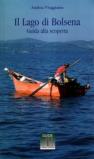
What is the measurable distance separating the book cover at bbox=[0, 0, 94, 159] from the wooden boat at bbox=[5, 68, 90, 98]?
0.62 ft

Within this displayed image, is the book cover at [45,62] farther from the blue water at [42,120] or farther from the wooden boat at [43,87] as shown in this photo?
the wooden boat at [43,87]

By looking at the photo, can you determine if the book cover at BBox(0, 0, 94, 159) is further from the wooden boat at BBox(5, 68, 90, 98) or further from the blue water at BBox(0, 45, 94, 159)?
the wooden boat at BBox(5, 68, 90, 98)

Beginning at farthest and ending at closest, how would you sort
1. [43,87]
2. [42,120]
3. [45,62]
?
[43,87]
[42,120]
[45,62]

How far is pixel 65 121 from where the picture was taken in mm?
5512

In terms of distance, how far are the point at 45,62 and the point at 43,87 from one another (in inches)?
38.8

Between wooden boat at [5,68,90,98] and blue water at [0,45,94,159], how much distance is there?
10 centimetres

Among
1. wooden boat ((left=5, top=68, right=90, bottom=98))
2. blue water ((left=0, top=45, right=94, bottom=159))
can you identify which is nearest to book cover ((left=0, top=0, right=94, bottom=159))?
blue water ((left=0, top=45, right=94, bottom=159))

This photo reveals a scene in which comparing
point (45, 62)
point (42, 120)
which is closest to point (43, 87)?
point (42, 120)

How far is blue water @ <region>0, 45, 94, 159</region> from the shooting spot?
5.21 metres

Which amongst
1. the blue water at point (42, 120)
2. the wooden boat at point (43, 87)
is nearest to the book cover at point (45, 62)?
the blue water at point (42, 120)

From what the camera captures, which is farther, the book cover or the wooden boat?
the wooden boat

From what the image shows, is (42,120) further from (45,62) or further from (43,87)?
(43,87)

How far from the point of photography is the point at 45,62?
5195 mm

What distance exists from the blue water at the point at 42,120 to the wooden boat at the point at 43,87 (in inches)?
3.9
